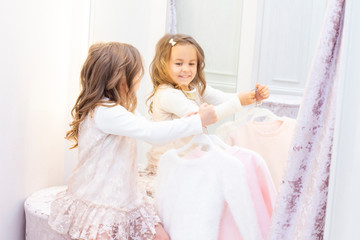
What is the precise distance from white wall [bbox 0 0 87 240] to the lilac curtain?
0.88 metres

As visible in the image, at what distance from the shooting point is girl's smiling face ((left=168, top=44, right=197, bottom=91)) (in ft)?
4.84

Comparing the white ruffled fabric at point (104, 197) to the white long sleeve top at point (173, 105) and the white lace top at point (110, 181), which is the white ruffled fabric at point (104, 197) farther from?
the white long sleeve top at point (173, 105)

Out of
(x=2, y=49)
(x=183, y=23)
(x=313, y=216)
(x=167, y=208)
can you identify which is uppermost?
(x=183, y=23)

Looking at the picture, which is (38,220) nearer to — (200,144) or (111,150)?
(111,150)

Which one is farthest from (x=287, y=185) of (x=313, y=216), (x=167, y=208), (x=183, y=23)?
(x=183, y=23)

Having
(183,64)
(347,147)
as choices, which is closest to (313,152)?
(347,147)

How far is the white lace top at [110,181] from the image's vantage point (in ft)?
3.92

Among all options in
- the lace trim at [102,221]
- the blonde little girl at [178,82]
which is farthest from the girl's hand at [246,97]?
the lace trim at [102,221]

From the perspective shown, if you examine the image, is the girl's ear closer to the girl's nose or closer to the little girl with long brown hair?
the little girl with long brown hair

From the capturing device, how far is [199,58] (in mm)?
1514

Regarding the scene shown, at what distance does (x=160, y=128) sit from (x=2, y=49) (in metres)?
0.54

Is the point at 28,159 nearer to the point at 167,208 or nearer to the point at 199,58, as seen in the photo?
the point at 167,208

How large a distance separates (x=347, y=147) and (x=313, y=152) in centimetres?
11

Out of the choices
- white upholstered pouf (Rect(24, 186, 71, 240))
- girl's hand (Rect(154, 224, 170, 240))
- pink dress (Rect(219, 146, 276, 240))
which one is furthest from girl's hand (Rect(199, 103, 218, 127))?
white upholstered pouf (Rect(24, 186, 71, 240))
